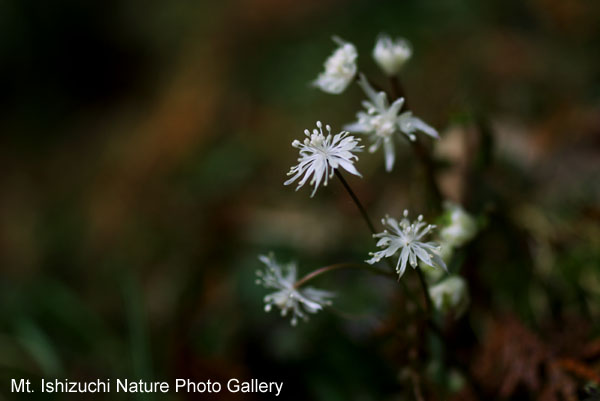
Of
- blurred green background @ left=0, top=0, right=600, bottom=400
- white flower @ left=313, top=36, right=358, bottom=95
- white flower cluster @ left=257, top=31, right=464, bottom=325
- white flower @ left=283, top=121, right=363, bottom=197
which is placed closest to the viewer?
white flower @ left=283, top=121, right=363, bottom=197

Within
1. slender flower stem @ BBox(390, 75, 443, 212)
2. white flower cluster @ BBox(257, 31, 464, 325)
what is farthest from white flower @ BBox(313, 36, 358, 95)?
slender flower stem @ BBox(390, 75, 443, 212)

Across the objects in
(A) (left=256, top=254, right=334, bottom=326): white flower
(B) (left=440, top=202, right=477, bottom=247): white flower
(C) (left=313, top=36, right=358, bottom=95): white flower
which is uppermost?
(C) (left=313, top=36, right=358, bottom=95): white flower

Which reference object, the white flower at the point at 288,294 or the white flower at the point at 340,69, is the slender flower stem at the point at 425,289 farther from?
the white flower at the point at 340,69

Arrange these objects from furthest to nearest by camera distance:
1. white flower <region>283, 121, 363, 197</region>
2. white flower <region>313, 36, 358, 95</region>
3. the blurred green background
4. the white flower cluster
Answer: the blurred green background → white flower <region>313, 36, 358, 95</region> → the white flower cluster → white flower <region>283, 121, 363, 197</region>

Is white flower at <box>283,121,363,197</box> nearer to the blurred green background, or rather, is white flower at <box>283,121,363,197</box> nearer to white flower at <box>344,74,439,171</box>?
white flower at <box>344,74,439,171</box>

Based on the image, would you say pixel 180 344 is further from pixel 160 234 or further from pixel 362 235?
pixel 160 234

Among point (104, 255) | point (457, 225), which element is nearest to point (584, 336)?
point (457, 225)

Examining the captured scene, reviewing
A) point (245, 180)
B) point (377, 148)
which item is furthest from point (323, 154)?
point (245, 180)
